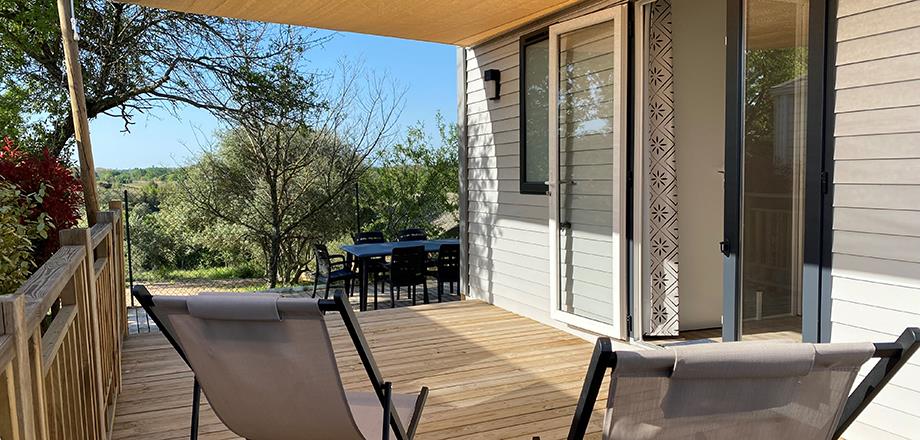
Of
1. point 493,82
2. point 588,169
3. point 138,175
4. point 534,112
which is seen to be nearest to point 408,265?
point 493,82

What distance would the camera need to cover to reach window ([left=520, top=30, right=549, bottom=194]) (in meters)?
5.45

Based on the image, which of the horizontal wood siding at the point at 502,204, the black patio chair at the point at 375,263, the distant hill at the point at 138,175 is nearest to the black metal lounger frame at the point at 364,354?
the horizontal wood siding at the point at 502,204

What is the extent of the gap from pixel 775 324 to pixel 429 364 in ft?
7.03

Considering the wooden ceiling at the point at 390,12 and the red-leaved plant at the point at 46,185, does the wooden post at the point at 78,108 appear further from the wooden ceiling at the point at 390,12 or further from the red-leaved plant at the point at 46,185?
the wooden ceiling at the point at 390,12

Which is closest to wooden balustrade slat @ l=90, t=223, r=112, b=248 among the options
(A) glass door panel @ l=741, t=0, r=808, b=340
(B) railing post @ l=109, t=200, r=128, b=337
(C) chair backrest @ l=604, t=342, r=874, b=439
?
(B) railing post @ l=109, t=200, r=128, b=337

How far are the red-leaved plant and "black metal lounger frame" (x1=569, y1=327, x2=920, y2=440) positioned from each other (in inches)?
146

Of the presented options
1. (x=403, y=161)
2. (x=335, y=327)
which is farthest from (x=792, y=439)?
(x=403, y=161)

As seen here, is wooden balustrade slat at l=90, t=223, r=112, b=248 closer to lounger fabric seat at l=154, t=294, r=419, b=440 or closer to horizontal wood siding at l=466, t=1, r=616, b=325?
lounger fabric seat at l=154, t=294, r=419, b=440

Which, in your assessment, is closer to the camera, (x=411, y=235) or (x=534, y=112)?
(x=534, y=112)

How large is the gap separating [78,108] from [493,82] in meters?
3.52

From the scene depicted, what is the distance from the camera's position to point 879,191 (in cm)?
279

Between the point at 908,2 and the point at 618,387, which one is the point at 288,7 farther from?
the point at 618,387

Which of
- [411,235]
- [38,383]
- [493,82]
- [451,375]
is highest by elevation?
[493,82]

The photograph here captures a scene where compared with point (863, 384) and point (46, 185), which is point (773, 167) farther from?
point (46, 185)
